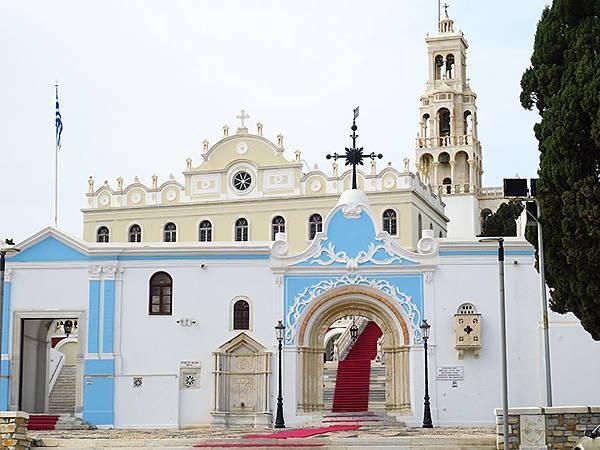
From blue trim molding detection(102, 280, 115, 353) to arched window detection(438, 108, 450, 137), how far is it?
49624 millimetres

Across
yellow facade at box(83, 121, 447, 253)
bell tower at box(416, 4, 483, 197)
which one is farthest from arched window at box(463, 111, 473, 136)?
yellow facade at box(83, 121, 447, 253)

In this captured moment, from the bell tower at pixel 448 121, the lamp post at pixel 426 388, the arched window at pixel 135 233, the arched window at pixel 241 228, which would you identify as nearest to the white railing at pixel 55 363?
the arched window at pixel 135 233

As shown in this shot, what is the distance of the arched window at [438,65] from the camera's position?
82.9 m

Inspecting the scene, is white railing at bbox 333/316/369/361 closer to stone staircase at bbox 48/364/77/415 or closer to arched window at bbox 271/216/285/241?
arched window at bbox 271/216/285/241

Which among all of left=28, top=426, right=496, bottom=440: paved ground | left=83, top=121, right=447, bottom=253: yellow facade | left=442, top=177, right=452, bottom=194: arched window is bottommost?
left=28, top=426, right=496, bottom=440: paved ground

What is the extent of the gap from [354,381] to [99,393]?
10395 millimetres

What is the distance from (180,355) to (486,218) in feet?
167

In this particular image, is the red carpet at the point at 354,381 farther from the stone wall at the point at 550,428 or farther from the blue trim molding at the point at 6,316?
the stone wall at the point at 550,428

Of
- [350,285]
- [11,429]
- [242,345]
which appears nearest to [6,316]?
[242,345]

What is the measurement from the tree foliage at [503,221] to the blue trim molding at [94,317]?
151 feet

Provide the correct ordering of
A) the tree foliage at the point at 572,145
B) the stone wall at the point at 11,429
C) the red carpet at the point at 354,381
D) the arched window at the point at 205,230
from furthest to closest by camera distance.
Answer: the arched window at the point at 205,230 → the red carpet at the point at 354,381 → the stone wall at the point at 11,429 → the tree foliage at the point at 572,145

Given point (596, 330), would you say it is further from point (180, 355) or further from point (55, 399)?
point (55, 399)

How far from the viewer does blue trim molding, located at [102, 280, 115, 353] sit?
36.9 metres

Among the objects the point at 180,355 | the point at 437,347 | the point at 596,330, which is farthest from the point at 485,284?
the point at 596,330
